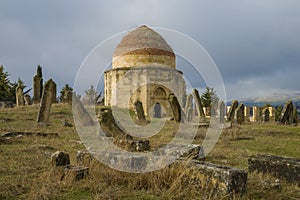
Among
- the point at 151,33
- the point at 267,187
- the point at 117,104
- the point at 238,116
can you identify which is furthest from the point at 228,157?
the point at 151,33

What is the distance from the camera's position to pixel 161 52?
27.9 meters

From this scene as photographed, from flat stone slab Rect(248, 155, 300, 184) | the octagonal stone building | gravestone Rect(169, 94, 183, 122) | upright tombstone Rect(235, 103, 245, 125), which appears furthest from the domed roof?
flat stone slab Rect(248, 155, 300, 184)

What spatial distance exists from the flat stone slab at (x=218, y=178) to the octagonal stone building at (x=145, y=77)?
22231 mm

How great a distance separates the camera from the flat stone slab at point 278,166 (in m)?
4.35

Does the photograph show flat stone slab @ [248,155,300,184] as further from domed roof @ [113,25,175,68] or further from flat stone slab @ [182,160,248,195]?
domed roof @ [113,25,175,68]

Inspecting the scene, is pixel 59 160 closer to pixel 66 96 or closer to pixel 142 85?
pixel 66 96

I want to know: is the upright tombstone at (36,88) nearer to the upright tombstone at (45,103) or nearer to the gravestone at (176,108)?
the upright tombstone at (45,103)

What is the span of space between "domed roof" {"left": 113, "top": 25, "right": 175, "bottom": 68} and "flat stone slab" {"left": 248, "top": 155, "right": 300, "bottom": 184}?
73.6ft

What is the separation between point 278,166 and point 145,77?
73.2 feet

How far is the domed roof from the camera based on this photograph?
27172 mm

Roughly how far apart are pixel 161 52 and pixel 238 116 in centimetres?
1310

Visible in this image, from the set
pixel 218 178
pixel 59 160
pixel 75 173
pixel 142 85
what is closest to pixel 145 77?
pixel 142 85

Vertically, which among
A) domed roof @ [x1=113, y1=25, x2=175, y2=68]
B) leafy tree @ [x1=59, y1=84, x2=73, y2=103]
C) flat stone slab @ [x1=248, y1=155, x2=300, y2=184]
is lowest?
flat stone slab @ [x1=248, y1=155, x2=300, y2=184]

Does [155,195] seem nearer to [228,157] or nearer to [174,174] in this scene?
[174,174]
